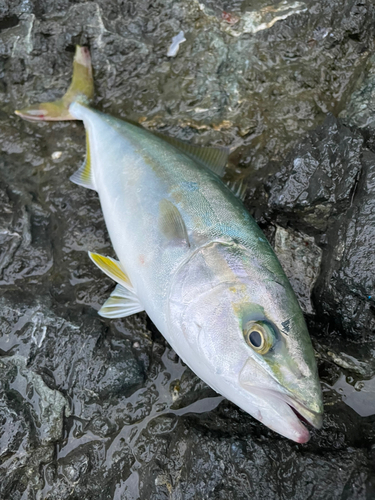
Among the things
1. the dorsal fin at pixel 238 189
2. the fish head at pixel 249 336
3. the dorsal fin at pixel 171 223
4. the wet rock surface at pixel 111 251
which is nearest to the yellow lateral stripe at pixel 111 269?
the wet rock surface at pixel 111 251

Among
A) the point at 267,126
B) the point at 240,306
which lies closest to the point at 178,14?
the point at 267,126

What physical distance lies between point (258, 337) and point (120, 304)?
1.10 m

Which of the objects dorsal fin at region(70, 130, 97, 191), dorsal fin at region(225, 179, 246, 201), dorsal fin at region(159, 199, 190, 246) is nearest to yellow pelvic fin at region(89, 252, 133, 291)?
dorsal fin at region(159, 199, 190, 246)

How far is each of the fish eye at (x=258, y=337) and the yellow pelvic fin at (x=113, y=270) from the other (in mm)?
989

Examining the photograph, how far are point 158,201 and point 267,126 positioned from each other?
1373 mm

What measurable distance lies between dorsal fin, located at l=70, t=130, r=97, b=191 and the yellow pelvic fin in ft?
2.20

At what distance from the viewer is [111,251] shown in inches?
116

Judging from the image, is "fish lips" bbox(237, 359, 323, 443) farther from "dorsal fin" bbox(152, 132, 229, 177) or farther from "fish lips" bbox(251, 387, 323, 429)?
"dorsal fin" bbox(152, 132, 229, 177)

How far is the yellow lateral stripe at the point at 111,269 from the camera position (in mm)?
2541

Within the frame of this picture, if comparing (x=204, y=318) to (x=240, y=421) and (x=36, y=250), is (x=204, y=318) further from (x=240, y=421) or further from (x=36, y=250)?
(x=36, y=250)

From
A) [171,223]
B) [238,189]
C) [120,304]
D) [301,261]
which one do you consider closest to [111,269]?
[120,304]

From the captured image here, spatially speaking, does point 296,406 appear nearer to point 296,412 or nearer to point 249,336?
point 296,412

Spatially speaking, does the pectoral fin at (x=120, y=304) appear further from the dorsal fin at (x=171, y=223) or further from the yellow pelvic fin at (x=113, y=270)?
the dorsal fin at (x=171, y=223)

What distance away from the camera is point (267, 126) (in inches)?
124
